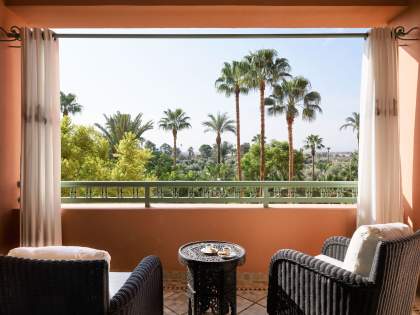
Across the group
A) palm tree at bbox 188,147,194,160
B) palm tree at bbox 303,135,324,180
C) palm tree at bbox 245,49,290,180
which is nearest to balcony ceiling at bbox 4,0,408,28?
palm tree at bbox 245,49,290,180

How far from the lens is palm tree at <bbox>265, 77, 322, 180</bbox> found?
18.8 meters

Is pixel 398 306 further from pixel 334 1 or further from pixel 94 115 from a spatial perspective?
pixel 94 115

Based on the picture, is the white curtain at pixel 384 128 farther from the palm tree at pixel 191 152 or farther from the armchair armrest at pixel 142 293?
the palm tree at pixel 191 152

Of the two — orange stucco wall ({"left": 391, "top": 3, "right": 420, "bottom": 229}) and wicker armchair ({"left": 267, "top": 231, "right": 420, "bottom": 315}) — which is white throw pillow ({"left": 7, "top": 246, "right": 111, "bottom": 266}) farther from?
orange stucco wall ({"left": 391, "top": 3, "right": 420, "bottom": 229})

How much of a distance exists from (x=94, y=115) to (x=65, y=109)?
5.69ft

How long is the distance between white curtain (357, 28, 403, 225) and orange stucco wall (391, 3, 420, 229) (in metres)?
0.10

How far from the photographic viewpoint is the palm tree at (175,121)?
23.2 meters

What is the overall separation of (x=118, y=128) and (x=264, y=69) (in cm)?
922

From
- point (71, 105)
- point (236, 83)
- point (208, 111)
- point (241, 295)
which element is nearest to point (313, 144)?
point (208, 111)

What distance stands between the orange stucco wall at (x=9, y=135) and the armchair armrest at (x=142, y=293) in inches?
69.8

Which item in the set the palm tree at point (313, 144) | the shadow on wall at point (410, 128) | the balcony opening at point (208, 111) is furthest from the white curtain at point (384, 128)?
the palm tree at point (313, 144)

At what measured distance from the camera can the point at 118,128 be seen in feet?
61.5

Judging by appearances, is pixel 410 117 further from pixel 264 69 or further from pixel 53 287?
pixel 264 69

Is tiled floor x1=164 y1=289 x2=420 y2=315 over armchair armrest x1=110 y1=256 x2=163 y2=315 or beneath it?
beneath
